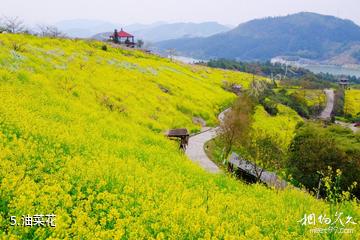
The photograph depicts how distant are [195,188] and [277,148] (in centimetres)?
1789

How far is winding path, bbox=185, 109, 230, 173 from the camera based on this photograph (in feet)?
124

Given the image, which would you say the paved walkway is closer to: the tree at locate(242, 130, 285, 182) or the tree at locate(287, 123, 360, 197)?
the tree at locate(287, 123, 360, 197)

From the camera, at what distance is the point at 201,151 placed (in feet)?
145

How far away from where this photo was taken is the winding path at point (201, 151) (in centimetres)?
3781

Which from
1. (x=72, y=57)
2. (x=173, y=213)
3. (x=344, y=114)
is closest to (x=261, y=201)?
(x=173, y=213)

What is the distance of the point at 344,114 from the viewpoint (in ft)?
427

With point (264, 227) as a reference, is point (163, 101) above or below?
below

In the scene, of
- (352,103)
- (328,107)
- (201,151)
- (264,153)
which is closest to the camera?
(264,153)

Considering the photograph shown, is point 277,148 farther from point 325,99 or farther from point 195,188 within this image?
point 325,99
